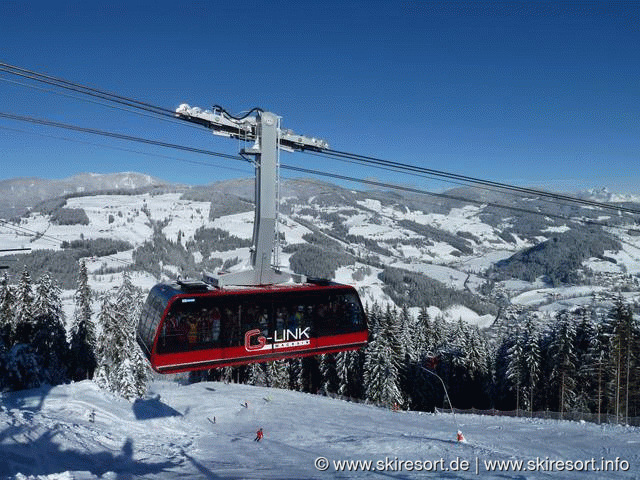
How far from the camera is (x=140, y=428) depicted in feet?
84.4

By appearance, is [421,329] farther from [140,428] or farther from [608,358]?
[140,428]

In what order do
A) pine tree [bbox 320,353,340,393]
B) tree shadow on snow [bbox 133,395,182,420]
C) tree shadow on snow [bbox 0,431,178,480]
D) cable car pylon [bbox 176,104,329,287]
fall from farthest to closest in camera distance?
pine tree [bbox 320,353,340,393], tree shadow on snow [bbox 133,395,182,420], tree shadow on snow [bbox 0,431,178,480], cable car pylon [bbox 176,104,329,287]

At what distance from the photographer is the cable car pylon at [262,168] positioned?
13.6 meters

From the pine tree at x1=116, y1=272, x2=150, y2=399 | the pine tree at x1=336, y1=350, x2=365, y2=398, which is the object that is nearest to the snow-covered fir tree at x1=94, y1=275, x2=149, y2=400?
the pine tree at x1=116, y1=272, x2=150, y2=399

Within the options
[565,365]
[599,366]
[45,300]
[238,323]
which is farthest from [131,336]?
[599,366]

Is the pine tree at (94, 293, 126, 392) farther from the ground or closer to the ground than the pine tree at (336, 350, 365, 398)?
farther from the ground

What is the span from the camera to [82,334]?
4406cm

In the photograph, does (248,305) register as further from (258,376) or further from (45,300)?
(258,376)

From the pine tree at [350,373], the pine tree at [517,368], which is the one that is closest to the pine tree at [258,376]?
the pine tree at [350,373]

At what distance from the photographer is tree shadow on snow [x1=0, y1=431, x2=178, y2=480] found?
15.2 meters

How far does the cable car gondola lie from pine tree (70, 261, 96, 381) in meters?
33.0

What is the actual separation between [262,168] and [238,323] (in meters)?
5.27

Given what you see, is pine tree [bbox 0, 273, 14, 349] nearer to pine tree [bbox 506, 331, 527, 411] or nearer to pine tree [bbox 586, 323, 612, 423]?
pine tree [bbox 506, 331, 527, 411]

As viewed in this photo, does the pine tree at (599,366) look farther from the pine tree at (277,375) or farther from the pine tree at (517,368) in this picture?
the pine tree at (277,375)
